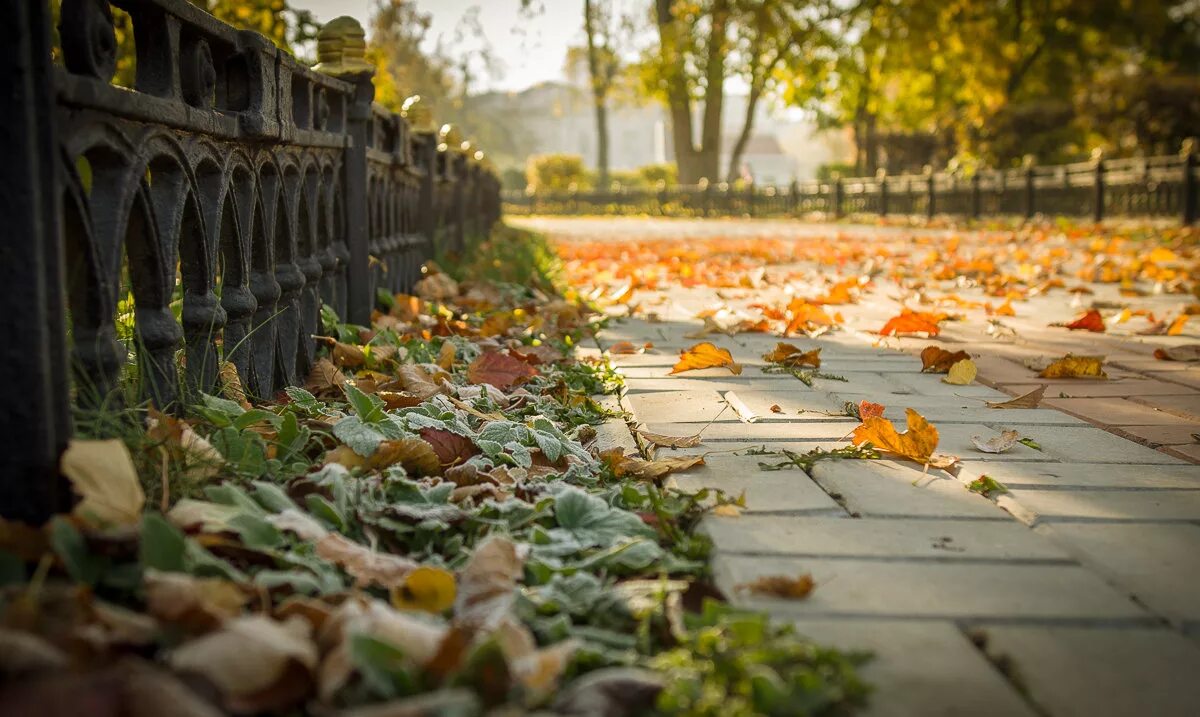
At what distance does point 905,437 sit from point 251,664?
169cm

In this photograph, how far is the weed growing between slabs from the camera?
1277 mm

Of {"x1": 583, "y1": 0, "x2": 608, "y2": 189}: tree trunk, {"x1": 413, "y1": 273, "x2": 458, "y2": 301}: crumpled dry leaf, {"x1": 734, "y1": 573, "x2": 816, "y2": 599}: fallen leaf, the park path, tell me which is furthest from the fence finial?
{"x1": 583, "y1": 0, "x2": 608, "y2": 189}: tree trunk

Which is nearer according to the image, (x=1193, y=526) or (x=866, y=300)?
(x=1193, y=526)

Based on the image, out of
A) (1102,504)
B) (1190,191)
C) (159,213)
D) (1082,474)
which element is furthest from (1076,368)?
(1190,191)

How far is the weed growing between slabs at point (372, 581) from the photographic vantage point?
50.3 inches

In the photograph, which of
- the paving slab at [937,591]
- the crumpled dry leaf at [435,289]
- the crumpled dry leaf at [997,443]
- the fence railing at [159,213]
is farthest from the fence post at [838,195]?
the paving slab at [937,591]

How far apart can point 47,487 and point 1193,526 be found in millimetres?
2011

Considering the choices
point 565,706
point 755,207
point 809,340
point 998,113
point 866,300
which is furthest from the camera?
Answer: point 755,207

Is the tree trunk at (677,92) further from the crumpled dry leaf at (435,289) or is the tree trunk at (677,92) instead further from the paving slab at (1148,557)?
the paving slab at (1148,557)

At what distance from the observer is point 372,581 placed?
169cm

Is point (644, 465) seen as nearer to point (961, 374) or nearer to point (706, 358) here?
point (706, 358)

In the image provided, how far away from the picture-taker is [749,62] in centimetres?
3256

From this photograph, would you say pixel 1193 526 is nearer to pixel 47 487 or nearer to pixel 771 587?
pixel 771 587

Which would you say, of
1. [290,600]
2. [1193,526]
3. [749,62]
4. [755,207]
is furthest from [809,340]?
[749,62]
